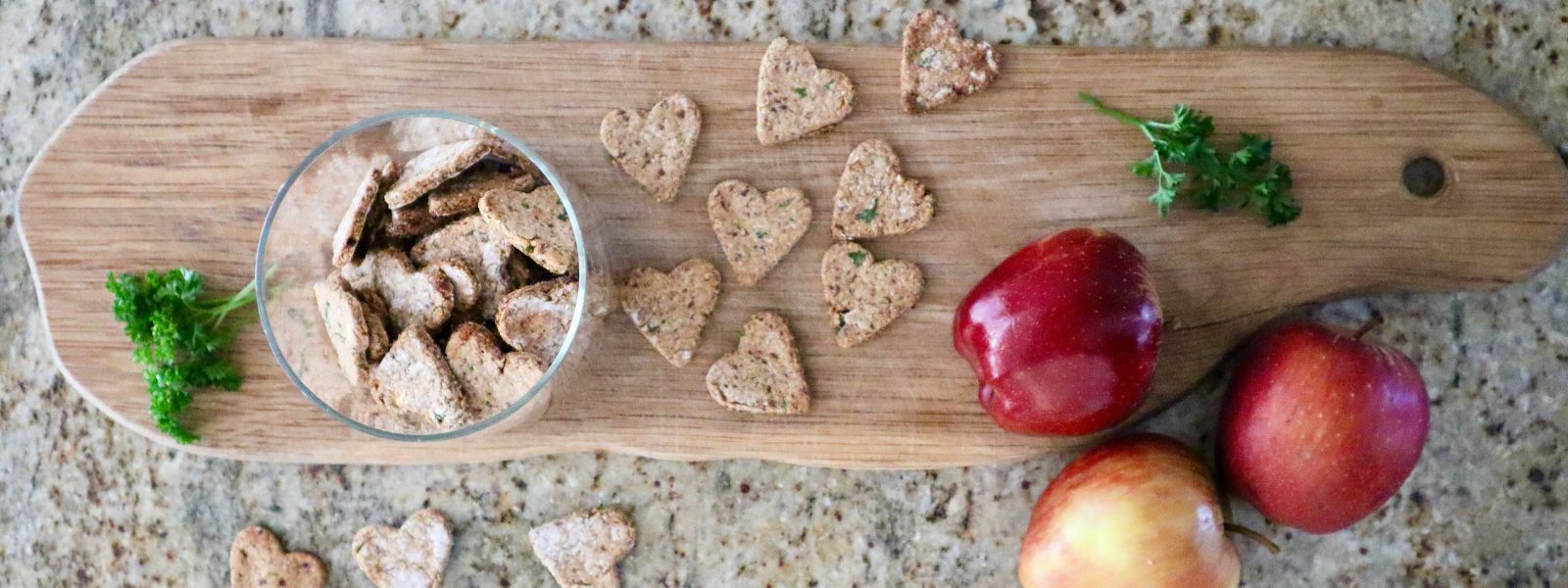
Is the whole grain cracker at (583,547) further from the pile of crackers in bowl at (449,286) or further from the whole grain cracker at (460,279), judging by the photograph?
the whole grain cracker at (460,279)

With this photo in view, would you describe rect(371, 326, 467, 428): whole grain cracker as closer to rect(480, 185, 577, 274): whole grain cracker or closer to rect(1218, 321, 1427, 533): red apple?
rect(480, 185, 577, 274): whole grain cracker

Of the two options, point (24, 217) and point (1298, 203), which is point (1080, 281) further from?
point (24, 217)

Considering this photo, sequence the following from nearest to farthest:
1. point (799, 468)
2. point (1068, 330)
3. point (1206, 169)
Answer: point (1068, 330), point (1206, 169), point (799, 468)

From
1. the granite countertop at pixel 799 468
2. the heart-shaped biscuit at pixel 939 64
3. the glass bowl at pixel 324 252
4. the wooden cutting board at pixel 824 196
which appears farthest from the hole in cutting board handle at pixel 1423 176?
the glass bowl at pixel 324 252

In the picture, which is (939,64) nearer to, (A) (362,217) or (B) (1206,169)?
(B) (1206,169)

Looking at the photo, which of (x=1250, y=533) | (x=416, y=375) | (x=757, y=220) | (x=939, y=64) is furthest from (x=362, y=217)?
(x=1250, y=533)

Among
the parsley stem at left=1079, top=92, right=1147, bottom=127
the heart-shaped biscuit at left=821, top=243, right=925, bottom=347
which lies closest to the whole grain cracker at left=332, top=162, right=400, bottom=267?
the heart-shaped biscuit at left=821, top=243, right=925, bottom=347
